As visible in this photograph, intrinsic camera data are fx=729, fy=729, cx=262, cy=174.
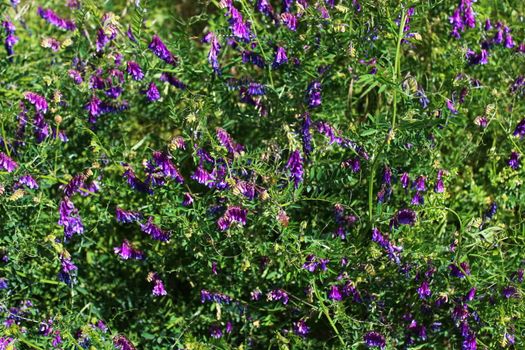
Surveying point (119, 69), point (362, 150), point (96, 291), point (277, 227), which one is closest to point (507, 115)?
point (362, 150)

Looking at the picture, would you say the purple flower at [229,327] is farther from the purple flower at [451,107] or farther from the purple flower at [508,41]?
the purple flower at [508,41]

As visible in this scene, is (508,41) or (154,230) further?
(508,41)

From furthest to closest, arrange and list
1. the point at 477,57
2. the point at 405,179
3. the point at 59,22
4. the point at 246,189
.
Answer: the point at 59,22 < the point at 477,57 < the point at 405,179 < the point at 246,189

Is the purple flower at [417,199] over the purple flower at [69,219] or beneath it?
beneath

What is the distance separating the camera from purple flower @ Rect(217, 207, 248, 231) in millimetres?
2666

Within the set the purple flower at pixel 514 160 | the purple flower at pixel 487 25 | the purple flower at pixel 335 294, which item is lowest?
the purple flower at pixel 335 294

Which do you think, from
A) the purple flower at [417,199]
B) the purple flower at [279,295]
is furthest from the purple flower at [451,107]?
the purple flower at [279,295]

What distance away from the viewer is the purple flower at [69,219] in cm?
284

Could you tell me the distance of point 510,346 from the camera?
10.7ft

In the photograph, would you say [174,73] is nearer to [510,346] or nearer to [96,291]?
[96,291]

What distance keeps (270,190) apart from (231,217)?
0.58 feet

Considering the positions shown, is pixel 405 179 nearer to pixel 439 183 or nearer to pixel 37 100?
pixel 439 183

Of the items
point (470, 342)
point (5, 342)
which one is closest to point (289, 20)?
point (470, 342)

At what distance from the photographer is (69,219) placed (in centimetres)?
289
